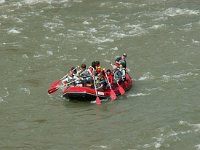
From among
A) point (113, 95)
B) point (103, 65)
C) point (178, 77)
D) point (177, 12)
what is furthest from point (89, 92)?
point (177, 12)

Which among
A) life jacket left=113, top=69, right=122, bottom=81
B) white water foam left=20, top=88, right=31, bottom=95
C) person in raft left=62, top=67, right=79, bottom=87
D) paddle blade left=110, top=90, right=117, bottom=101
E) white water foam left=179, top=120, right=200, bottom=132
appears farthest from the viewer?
white water foam left=20, top=88, right=31, bottom=95

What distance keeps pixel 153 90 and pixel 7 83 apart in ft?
22.5

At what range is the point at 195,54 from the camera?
2925cm

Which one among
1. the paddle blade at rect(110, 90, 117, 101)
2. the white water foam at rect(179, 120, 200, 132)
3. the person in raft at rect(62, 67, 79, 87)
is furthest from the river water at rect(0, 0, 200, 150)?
the person in raft at rect(62, 67, 79, 87)

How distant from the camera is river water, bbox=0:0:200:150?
2030 centimetres

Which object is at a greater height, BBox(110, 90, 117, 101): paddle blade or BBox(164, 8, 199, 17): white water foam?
BBox(164, 8, 199, 17): white water foam

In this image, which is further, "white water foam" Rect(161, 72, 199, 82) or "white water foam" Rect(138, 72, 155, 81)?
"white water foam" Rect(138, 72, 155, 81)

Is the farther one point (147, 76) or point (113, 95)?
point (147, 76)

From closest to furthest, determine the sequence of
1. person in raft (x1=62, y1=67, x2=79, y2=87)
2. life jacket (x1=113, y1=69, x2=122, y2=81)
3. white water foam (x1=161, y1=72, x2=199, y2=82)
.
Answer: person in raft (x1=62, y1=67, x2=79, y2=87)
life jacket (x1=113, y1=69, x2=122, y2=81)
white water foam (x1=161, y1=72, x2=199, y2=82)

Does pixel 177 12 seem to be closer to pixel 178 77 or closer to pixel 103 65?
pixel 103 65

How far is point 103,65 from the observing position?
Result: 1123 inches

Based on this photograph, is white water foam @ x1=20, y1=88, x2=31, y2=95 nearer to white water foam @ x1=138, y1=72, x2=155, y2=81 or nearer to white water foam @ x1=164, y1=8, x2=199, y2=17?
white water foam @ x1=138, y1=72, x2=155, y2=81

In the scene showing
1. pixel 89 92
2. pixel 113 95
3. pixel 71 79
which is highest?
pixel 71 79

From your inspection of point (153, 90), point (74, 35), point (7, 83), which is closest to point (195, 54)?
point (153, 90)
